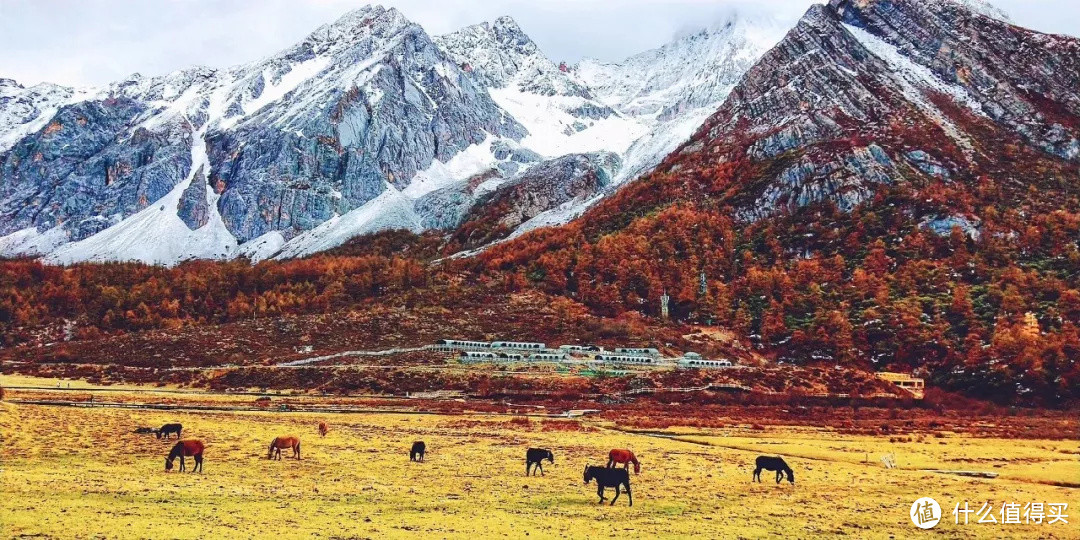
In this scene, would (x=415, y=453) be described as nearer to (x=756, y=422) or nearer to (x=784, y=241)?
(x=756, y=422)

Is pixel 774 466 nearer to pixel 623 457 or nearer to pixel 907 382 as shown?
pixel 623 457

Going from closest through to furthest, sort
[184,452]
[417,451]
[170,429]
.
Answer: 1. [184,452]
2. [417,451]
3. [170,429]

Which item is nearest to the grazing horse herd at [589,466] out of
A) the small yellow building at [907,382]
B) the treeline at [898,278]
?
the small yellow building at [907,382]

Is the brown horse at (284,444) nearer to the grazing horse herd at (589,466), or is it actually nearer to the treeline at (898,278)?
the grazing horse herd at (589,466)

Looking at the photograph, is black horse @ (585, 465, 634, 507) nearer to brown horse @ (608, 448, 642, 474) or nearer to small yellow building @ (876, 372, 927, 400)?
brown horse @ (608, 448, 642, 474)

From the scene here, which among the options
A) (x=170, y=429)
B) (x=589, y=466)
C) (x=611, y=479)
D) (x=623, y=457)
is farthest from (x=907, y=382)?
(x=170, y=429)

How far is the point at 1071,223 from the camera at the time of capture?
15388cm

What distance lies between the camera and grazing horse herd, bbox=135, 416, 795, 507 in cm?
2944

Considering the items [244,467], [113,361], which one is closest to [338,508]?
[244,467]

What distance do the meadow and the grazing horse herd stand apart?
0.68 metres
